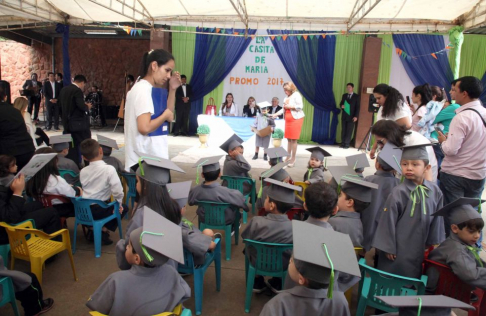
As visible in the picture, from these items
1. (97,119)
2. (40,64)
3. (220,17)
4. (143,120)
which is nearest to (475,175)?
(143,120)

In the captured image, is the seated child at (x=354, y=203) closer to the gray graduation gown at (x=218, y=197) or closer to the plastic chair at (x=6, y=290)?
the gray graduation gown at (x=218, y=197)

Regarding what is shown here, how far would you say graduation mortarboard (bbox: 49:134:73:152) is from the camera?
12.9 ft

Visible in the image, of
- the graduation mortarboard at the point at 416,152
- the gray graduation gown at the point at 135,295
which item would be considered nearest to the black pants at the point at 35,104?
the gray graduation gown at the point at 135,295

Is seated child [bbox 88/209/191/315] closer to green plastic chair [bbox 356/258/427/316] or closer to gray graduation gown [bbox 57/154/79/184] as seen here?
green plastic chair [bbox 356/258/427/316]

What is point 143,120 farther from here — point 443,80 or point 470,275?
point 443,80

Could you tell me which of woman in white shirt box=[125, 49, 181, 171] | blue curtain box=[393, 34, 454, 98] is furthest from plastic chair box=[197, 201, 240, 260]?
blue curtain box=[393, 34, 454, 98]

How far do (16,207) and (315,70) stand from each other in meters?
8.52

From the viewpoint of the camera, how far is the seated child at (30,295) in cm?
184

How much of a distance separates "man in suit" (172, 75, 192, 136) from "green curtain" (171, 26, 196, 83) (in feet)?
1.69

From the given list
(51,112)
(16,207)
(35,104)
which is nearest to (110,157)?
(16,207)

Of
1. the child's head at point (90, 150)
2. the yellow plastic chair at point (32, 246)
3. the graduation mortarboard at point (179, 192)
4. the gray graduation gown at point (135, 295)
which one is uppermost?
the child's head at point (90, 150)

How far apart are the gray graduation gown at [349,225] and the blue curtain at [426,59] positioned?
26.8ft

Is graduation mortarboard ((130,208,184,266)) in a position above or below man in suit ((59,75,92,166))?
below

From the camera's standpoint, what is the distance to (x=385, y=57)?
9.31 m
